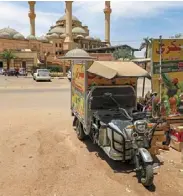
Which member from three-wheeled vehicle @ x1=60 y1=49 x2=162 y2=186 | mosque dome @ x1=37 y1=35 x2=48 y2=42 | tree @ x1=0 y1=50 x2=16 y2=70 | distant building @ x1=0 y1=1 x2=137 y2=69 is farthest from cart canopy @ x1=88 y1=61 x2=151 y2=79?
mosque dome @ x1=37 y1=35 x2=48 y2=42

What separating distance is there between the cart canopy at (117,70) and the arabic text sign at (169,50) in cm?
170

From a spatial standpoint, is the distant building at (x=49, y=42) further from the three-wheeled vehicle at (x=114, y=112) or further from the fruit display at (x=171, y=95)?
the three-wheeled vehicle at (x=114, y=112)

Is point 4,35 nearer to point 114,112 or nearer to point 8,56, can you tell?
point 8,56

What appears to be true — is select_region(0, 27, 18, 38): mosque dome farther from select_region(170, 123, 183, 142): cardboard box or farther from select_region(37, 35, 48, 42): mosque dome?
select_region(170, 123, 183, 142): cardboard box

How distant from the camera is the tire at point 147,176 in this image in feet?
15.9

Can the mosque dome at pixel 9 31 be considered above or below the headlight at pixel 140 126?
above

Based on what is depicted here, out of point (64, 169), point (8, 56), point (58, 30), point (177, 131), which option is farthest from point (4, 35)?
point (64, 169)

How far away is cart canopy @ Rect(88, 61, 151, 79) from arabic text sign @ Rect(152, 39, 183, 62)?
5.59ft

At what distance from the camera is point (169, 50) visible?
26.1 ft

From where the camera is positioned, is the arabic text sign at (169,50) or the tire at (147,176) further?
the arabic text sign at (169,50)

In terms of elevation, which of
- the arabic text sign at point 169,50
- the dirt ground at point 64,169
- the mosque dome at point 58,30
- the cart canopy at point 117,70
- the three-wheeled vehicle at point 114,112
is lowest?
the dirt ground at point 64,169

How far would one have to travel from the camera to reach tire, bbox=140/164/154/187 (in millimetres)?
4832

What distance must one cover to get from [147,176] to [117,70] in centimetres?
209

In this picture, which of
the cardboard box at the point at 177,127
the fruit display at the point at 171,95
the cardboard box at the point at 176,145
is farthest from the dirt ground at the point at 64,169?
the fruit display at the point at 171,95
